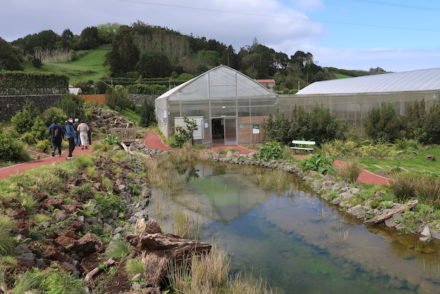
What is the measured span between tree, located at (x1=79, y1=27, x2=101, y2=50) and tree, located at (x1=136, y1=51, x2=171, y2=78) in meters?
28.5

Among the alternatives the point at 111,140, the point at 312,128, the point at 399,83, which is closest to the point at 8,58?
the point at 111,140

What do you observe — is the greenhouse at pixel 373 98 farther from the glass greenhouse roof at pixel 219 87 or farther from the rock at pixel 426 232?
the rock at pixel 426 232

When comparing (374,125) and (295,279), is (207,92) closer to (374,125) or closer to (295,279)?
(374,125)

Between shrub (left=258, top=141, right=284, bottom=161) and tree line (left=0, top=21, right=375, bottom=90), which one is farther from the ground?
tree line (left=0, top=21, right=375, bottom=90)

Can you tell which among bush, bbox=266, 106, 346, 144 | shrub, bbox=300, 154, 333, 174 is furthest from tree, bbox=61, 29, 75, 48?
shrub, bbox=300, 154, 333, 174

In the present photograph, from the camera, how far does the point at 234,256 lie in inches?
343

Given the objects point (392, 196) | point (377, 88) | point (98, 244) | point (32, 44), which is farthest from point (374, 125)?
point (32, 44)

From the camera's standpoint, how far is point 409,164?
16.7 m

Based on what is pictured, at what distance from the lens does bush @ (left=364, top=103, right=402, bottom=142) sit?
21969 mm

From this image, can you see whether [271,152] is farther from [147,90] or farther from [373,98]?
[147,90]

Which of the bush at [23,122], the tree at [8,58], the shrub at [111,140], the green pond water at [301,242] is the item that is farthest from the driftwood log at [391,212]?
the tree at [8,58]

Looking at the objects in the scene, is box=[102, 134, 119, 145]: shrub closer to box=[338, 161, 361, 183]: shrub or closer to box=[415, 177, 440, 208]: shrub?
box=[338, 161, 361, 183]: shrub

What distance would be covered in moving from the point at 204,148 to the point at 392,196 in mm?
14055

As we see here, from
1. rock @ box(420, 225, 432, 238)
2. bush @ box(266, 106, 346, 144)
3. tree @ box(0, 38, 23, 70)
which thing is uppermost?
tree @ box(0, 38, 23, 70)
